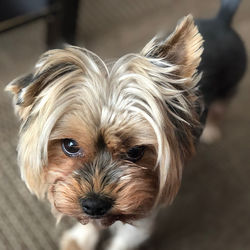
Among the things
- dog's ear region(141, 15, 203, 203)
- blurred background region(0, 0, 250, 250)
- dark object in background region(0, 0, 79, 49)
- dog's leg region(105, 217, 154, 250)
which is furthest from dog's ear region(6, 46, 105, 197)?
dark object in background region(0, 0, 79, 49)

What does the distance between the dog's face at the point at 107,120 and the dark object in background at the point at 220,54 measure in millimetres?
351

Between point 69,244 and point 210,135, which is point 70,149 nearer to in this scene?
point 69,244

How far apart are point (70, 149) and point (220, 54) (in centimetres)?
65

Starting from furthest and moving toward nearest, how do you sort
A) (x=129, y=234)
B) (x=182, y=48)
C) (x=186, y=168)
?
(x=186, y=168) < (x=129, y=234) < (x=182, y=48)

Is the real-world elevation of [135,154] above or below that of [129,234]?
above

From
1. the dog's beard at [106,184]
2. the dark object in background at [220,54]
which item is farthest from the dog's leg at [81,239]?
the dark object in background at [220,54]

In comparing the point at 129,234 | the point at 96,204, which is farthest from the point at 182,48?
the point at 129,234

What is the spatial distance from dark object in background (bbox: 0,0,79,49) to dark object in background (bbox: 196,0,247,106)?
0.59 m

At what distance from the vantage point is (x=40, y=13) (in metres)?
1.83

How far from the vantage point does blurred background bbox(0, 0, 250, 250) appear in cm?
158

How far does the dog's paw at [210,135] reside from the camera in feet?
6.05

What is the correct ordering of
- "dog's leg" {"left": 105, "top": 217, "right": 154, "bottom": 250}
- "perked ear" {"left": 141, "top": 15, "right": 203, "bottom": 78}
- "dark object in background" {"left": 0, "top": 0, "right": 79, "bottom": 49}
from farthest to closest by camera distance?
"dark object in background" {"left": 0, "top": 0, "right": 79, "bottom": 49} < "dog's leg" {"left": 105, "top": 217, "right": 154, "bottom": 250} < "perked ear" {"left": 141, "top": 15, "right": 203, "bottom": 78}

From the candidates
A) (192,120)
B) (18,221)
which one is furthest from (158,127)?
(18,221)

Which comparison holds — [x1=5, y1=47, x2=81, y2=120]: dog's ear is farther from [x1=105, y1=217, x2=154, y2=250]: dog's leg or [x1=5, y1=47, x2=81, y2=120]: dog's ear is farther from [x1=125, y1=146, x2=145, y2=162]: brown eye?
[x1=105, y1=217, x2=154, y2=250]: dog's leg
